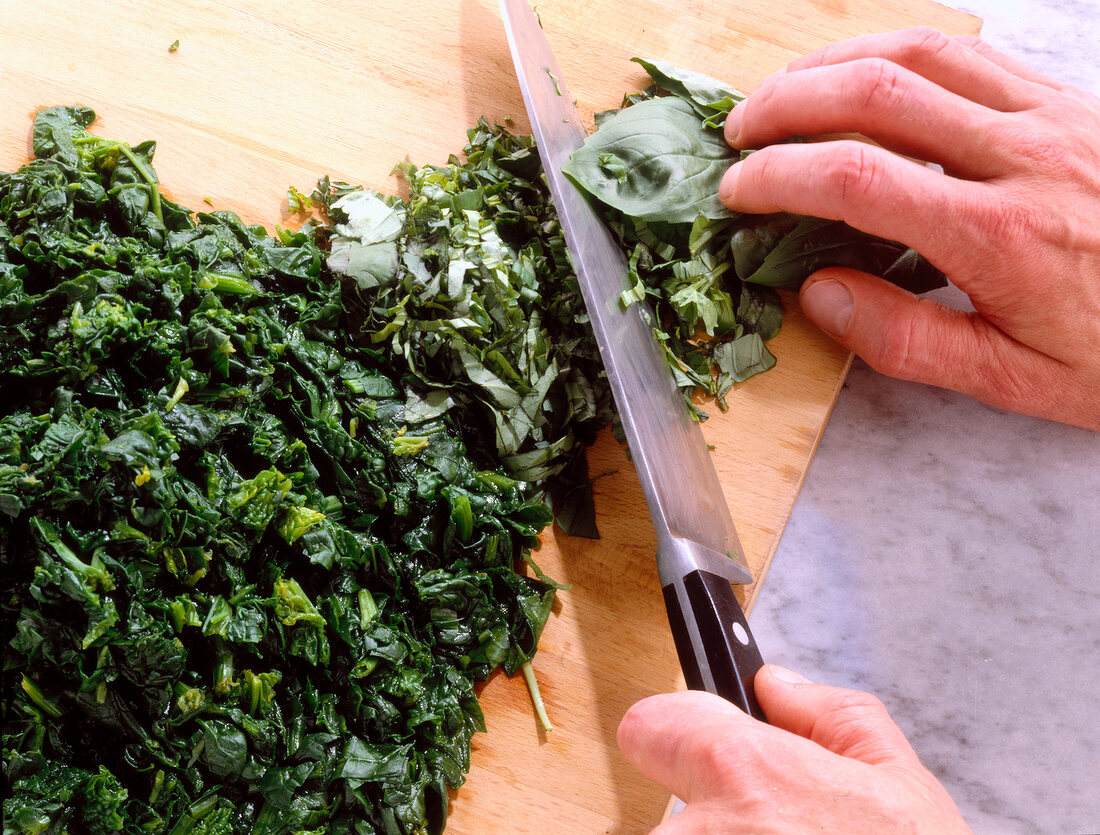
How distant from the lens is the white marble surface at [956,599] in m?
2.93

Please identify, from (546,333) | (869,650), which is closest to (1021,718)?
(869,650)

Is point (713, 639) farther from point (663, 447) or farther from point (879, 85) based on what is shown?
point (879, 85)

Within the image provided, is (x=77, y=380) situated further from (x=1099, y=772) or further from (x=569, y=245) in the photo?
(x=1099, y=772)

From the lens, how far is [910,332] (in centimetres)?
245

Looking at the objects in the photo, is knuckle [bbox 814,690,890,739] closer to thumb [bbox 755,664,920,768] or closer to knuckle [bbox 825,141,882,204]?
thumb [bbox 755,664,920,768]

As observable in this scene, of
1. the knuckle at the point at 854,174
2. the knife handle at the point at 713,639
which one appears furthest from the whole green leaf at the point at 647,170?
the knife handle at the point at 713,639

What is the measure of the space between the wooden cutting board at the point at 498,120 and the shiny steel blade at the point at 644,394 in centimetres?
14

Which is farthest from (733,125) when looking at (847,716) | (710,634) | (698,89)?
(847,716)

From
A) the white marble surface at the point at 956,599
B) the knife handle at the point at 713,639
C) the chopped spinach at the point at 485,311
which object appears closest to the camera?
the knife handle at the point at 713,639

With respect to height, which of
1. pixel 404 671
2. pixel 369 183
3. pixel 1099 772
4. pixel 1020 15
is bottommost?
pixel 1099 772

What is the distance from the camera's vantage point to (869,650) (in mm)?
2932

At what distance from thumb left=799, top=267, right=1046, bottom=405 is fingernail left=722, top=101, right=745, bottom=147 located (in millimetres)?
514

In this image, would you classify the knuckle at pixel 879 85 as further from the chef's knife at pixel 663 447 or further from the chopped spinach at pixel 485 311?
the chopped spinach at pixel 485 311

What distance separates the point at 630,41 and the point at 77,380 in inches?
83.4
